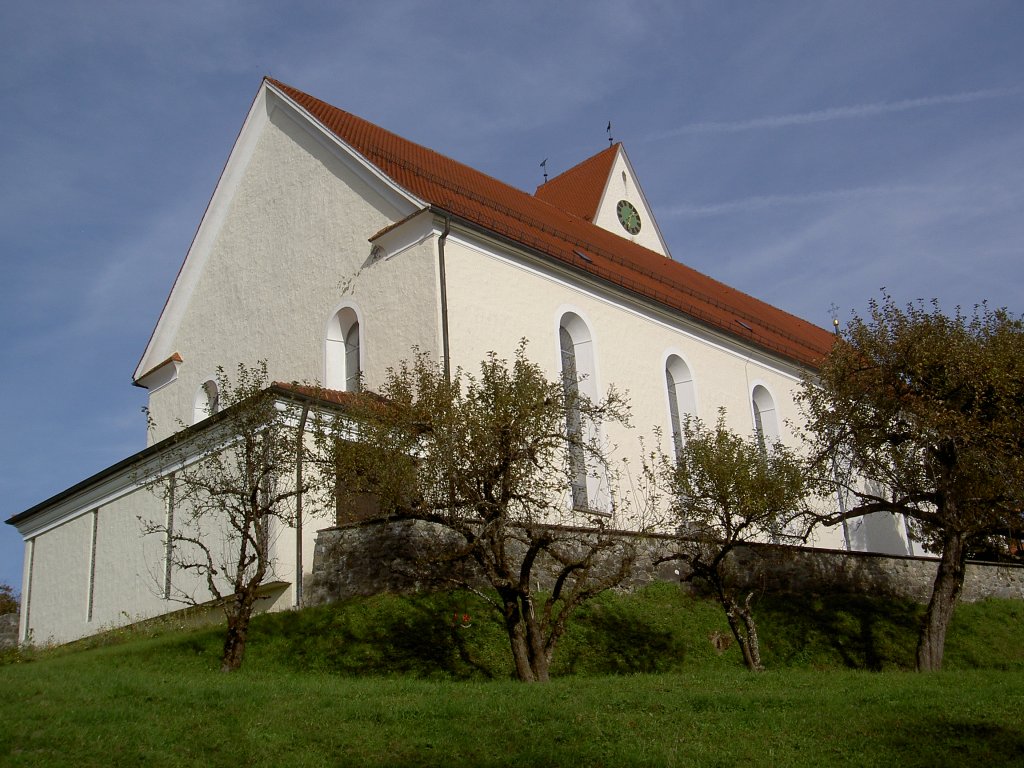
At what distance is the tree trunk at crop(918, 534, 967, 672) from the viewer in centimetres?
1580

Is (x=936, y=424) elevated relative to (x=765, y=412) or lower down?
lower down

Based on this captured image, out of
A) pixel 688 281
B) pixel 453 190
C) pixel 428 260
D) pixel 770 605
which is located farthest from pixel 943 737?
pixel 688 281

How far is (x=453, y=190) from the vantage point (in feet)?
77.1

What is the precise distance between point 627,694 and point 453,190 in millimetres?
14497

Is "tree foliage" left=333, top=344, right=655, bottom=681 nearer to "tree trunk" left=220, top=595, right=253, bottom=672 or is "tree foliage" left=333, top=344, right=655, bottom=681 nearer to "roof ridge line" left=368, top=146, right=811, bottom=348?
"tree trunk" left=220, top=595, right=253, bottom=672

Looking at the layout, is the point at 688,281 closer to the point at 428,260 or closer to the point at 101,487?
the point at 428,260

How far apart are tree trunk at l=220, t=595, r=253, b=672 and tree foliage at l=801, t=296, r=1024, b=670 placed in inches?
351

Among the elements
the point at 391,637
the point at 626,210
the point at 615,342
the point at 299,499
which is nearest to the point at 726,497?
the point at 391,637

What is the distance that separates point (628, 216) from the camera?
3662 cm

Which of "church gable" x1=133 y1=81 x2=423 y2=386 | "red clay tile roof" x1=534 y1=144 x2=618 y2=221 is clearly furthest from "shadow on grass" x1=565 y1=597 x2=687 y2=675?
"red clay tile roof" x1=534 y1=144 x2=618 y2=221

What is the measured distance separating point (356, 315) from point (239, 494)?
7414 mm

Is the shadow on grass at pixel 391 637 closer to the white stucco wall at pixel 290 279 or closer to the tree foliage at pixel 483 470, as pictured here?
the tree foliage at pixel 483 470

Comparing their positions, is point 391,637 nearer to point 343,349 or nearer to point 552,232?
point 343,349

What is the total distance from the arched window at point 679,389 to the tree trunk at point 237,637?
13566 mm
